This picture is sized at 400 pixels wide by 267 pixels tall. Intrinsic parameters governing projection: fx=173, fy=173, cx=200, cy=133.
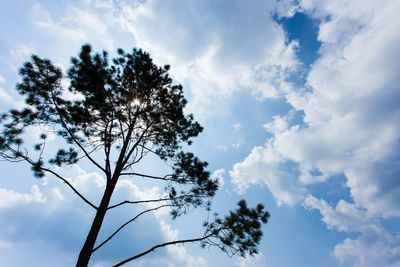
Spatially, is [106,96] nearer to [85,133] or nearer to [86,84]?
[86,84]

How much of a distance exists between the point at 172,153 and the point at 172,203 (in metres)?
1.99

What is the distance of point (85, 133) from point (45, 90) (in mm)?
1807

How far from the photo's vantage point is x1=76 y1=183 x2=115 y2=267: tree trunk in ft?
13.4

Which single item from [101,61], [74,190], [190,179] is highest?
[101,61]

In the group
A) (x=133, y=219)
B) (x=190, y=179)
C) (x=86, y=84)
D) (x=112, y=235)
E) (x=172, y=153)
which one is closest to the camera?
(x=112, y=235)

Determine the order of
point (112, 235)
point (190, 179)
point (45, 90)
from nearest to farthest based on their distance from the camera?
point (112, 235)
point (45, 90)
point (190, 179)

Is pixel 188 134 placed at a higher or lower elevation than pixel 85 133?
higher

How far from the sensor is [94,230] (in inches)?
175

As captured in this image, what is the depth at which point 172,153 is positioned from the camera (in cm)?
715

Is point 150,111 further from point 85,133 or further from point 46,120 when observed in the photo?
point 46,120

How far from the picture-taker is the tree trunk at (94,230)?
13.4 ft

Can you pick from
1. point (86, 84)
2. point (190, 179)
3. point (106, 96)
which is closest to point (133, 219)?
point (190, 179)

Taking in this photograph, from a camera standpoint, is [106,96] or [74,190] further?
[106,96]

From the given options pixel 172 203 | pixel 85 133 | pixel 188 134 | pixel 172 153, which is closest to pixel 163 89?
pixel 188 134
